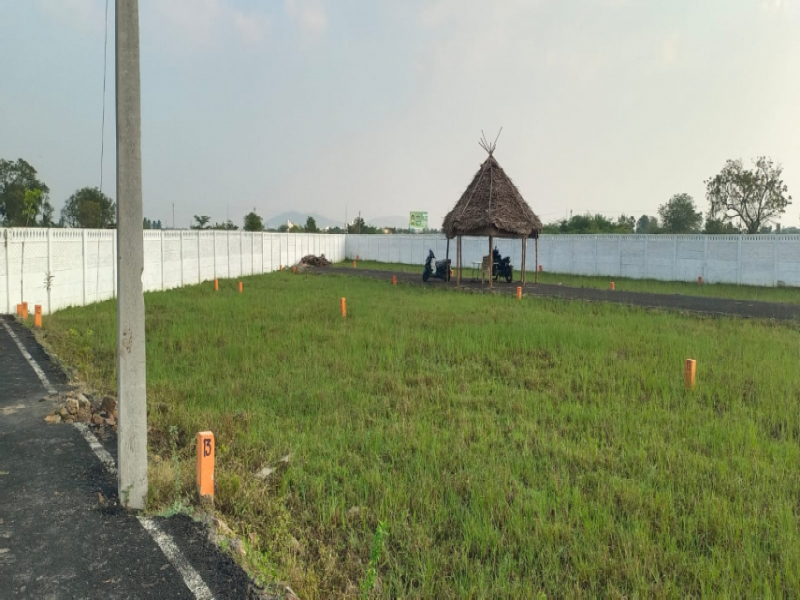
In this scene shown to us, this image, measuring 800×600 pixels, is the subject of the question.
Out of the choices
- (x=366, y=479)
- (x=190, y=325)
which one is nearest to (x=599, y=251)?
(x=190, y=325)

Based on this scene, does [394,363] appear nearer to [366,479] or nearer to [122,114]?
[366,479]

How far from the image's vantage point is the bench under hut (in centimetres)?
2073

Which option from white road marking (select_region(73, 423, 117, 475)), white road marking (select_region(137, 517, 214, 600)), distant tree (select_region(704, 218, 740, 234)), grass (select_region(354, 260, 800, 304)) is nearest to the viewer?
white road marking (select_region(137, 517, 214, 600))

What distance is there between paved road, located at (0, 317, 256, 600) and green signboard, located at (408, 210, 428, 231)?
68.4 meters

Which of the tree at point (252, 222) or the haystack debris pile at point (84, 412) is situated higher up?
the tree at point (252, 222)

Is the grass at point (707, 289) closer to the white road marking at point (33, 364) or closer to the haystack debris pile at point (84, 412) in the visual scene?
the haystack debris pile at point (84, 412)

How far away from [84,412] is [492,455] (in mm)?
4388

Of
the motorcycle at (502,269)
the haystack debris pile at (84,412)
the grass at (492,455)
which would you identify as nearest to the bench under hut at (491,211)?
the motorcycle at (502,269)

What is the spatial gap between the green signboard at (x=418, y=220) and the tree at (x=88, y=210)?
38483 millimetres

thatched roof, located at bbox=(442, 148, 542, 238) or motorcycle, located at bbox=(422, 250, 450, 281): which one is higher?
thatched roof, located at bbox=(442, 148, 542, 238)

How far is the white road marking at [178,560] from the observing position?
3201mm

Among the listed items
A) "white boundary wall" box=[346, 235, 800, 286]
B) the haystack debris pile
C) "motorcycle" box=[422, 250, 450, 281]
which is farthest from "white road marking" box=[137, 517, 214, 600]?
"white boundary wall" box=[346, 235, 800, 286]

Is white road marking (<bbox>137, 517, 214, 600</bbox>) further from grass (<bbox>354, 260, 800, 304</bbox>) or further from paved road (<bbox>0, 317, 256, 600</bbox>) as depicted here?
grass (<bbox>354, 260, 800, 304</bbox>)

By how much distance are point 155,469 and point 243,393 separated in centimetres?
252
